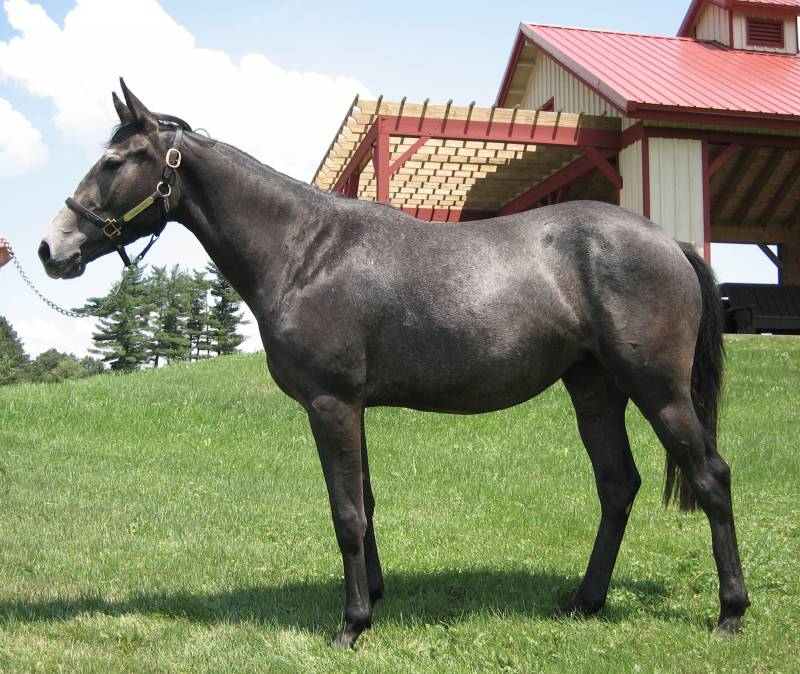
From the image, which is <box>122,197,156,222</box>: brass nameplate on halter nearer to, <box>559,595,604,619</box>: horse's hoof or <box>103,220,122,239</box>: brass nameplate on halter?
<box>103,220,122,239</box>: brass nameplate on halter

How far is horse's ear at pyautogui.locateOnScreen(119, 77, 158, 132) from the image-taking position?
4.06m

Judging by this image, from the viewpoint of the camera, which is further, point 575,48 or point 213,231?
point 575,48

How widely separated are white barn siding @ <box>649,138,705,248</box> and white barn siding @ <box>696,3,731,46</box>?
22.4 ft

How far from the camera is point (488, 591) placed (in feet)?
15.8

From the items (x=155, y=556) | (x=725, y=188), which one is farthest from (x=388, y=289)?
(x=725, y=188)

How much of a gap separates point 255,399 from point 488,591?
778 centimetres

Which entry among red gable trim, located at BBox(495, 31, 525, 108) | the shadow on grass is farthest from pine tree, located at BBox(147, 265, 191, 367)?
the shadow on grass

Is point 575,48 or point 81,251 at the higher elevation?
point 575,48

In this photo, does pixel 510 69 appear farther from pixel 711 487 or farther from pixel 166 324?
pixel 166 324

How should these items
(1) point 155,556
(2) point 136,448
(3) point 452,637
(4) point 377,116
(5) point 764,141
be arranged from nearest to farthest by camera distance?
(3) point 452,637, (1) point 155,556, (2) point 136,448, (4) point 377,116, (5) point 764,141

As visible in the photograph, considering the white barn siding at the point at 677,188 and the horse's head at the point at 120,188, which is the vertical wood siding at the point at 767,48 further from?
the horse's head at the point at 120,188

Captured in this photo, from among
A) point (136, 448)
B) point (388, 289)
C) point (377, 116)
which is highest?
point (377, 116)

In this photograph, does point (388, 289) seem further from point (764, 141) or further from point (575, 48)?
point (575, 48)

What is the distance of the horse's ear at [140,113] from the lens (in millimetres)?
4059
